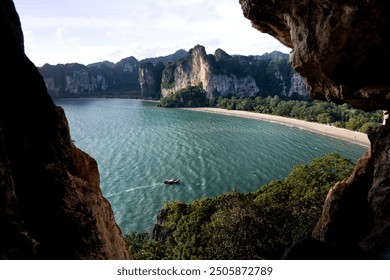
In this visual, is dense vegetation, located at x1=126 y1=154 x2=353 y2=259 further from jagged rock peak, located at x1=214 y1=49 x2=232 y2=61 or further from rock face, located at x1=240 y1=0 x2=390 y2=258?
jagged rock peak, located at x1=214 y1=49 x2=232 y2=61

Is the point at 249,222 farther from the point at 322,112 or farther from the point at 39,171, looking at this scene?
the point at 322,112

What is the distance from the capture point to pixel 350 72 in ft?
36.6

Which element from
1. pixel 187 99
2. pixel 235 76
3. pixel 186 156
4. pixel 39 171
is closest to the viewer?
pixel 39 171

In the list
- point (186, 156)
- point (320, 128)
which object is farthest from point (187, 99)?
point (186, 156)

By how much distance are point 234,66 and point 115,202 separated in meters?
140

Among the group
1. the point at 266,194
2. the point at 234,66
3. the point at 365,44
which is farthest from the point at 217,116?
the point at 365,44

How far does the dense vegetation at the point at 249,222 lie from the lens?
57.6ft

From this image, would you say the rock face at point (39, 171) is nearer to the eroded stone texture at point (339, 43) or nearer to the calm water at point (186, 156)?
the eroded stone texture at point (339, 43)

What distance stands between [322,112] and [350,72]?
92.9 meters

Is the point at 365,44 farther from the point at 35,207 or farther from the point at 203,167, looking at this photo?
the point at 203,167

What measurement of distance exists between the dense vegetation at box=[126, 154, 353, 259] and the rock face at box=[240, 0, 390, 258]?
10.1 ft

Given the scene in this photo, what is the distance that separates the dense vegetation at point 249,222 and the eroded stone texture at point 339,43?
21.1 feet

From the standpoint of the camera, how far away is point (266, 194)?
91.0 feet

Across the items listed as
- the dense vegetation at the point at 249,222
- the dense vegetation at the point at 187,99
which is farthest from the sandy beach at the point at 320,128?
the dense vegetation at the point at 249,222
